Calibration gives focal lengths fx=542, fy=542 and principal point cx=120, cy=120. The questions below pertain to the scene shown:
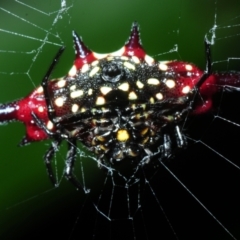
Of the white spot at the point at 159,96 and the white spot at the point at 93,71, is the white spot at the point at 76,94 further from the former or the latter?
the white spot at the point at 159,96

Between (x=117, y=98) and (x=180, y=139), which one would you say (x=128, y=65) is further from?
(x=180, y=139)

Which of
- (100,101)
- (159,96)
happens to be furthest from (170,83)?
(100,101)

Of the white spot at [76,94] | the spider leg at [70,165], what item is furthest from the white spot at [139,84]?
the spider leg at [70,165]

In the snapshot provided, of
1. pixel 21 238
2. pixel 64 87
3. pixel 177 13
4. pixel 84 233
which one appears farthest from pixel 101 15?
pixel 84 233

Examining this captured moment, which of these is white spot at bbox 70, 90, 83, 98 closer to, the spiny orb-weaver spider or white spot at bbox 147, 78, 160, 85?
the spiny orb-weaver spider

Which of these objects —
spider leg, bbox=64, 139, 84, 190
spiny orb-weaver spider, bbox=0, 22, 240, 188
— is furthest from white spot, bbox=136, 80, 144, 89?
spider leg, bbox=64, 139, 84, 190

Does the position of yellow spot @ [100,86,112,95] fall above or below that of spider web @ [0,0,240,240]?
below

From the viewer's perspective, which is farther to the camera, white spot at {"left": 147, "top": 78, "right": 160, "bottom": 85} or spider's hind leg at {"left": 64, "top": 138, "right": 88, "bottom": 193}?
spider's hind leg at {"left": 64, "top": 138, "right": 88, "bottom": 193}

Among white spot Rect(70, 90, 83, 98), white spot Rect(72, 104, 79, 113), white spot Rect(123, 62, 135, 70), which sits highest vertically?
white spot Rect(123, 62, 135, 70)

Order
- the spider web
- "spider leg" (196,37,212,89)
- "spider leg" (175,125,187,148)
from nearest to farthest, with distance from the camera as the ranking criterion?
"spider leg" (196,37,212,89) < "spider leg" (175,125,187,148) < the spider web
